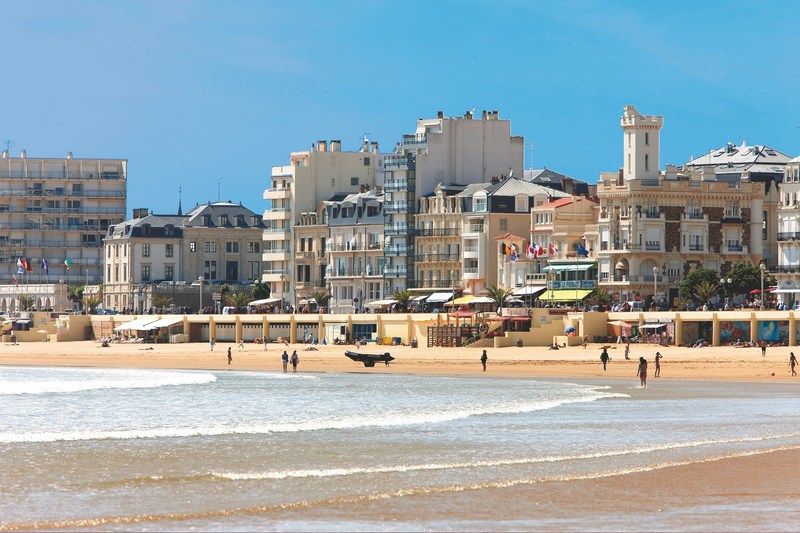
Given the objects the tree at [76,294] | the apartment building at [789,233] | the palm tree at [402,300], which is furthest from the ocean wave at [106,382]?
the tree at [76,294]

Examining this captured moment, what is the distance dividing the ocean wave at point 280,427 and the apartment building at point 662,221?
47071 millimetres

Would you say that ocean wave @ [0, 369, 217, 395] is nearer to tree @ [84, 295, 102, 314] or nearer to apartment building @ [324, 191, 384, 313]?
apartment building @ [324, 191, 384, 313]

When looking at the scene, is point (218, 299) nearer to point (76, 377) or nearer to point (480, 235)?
point (480, 235)

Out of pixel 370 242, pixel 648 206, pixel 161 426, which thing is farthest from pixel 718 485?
pixel 370 242

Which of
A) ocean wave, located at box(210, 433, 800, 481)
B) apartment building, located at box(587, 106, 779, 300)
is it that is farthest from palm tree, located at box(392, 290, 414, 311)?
ocean wave, located at box(210, 433, 800, 481)

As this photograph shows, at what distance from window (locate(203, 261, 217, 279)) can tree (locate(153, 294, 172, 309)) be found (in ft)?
23.8

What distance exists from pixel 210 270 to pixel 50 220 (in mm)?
20619

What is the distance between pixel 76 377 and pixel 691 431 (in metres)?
36.8

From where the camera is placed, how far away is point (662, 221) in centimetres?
9031

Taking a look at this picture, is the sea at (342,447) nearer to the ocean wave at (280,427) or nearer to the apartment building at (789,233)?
the ocean wave at (280,427)

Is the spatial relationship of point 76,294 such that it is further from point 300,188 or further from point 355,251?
point 355,251

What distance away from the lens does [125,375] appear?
68875mm

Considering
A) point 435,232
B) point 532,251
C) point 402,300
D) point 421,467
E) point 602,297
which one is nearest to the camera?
point 421,467

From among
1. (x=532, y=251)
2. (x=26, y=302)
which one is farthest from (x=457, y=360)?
(x=26, y=302)
